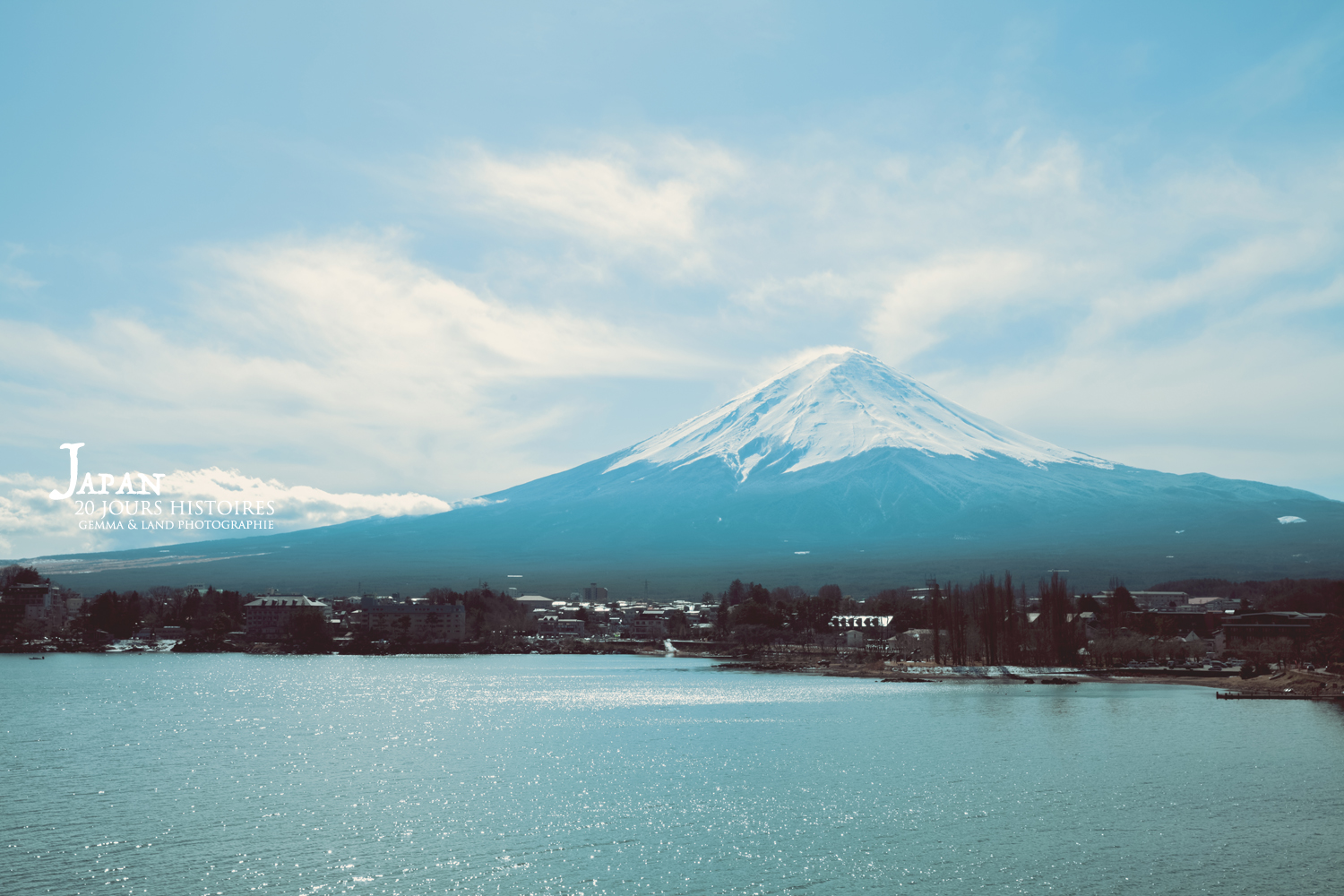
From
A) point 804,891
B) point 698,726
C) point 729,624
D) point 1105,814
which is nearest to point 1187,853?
point 1105,814

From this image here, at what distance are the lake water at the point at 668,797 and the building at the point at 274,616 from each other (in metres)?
61.7

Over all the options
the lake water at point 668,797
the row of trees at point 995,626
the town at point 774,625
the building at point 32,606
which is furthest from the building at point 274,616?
the row of trees at point 995,626

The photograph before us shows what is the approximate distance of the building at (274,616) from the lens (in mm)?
125438

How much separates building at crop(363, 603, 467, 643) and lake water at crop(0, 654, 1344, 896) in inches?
2413

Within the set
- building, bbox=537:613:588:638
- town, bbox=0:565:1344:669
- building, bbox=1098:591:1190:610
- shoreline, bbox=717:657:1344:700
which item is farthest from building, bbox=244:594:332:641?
building, bbox=1098:591:1190:610

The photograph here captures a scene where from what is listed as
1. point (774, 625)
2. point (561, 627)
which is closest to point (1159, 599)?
point (774, 625)

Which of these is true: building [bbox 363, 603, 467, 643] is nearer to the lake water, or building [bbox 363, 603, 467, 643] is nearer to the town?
the town

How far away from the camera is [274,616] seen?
425ft

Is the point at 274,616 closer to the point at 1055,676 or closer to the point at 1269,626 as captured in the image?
the point at 1055,676

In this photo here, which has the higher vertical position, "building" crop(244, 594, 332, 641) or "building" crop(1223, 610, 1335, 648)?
"building" crop(244, 594, 332, 641)

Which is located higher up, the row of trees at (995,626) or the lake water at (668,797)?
the row of trees at (995,626)

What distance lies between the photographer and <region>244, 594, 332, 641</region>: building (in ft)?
412

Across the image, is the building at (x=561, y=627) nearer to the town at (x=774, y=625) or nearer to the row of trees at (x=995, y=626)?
the town at (x=774, y=625)

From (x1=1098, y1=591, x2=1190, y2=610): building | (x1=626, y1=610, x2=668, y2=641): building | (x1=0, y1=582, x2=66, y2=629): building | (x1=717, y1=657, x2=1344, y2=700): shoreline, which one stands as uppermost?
(x1=0, y1=582, x2=66, y2=629): building
